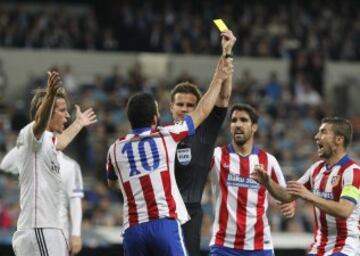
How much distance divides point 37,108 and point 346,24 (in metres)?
21.3

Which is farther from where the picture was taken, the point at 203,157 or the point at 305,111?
the point at 305,111

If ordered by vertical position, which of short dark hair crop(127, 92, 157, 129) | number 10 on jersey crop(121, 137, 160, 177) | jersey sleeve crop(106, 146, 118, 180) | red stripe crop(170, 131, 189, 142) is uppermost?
short dark hair crop(127, 92, 157, 129)

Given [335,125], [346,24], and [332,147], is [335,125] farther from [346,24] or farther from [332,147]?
[346,24]

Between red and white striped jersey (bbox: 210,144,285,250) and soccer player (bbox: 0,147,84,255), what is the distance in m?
1.34

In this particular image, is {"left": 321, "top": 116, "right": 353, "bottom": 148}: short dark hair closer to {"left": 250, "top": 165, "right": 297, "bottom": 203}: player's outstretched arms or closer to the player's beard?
{"left": 250, "top": 165, "right": 297, "bottom": 203}: player's outstretched arms

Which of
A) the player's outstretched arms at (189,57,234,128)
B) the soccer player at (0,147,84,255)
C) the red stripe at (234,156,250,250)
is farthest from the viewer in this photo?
the soccer player at (0,147,84,255)

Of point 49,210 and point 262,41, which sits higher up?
point 262,41

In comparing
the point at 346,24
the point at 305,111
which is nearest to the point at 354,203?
the point at 305,111

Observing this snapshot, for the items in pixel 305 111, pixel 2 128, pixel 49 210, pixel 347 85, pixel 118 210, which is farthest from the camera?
pixel 347 85

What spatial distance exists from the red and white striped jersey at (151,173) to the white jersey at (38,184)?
0.58 metres

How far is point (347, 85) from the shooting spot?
2530 centimetres

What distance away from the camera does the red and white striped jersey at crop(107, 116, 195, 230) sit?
7969 mm

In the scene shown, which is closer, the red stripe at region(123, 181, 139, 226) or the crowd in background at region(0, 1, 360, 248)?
the red stripe at region(123, 181, 139, 226)

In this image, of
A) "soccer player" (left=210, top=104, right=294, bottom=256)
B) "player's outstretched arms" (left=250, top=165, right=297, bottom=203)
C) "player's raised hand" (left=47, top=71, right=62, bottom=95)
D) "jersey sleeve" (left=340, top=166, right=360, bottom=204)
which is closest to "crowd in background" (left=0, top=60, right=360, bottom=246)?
"soccer player" (left=210, top=104, right=294, bottom=256)
